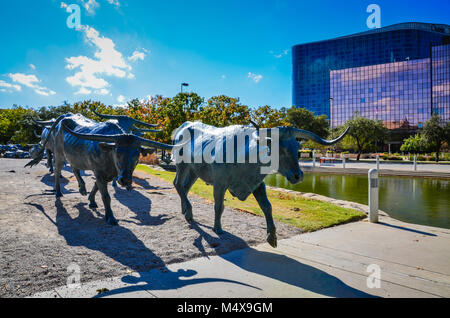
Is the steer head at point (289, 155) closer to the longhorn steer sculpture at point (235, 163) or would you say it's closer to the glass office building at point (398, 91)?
the longhorn steer sculpture at point (235, 163)

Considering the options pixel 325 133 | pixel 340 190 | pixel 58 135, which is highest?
pixel 325 133

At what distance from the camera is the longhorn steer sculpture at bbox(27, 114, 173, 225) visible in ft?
15.9

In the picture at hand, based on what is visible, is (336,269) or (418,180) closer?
(336,269)

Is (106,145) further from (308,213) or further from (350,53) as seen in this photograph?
(350,53)

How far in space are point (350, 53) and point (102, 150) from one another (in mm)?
148794

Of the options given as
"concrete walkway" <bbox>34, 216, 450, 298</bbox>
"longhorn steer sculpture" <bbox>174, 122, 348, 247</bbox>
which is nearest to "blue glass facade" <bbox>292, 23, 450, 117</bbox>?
"concrete walkway" <bbox>34, 216, 450, 298</bbox>

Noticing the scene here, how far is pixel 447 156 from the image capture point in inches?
1700

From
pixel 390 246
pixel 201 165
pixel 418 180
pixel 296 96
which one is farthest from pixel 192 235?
pixel 296 96

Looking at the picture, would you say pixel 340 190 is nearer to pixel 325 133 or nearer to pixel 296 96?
pixel 325 133

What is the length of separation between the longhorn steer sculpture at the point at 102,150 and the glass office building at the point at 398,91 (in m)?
78.0

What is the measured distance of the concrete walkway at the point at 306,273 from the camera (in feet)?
11.0

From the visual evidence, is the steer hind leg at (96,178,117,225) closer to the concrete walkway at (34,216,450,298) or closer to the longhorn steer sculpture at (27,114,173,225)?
the longhorn steer sculpture at (27,114,173,225)
